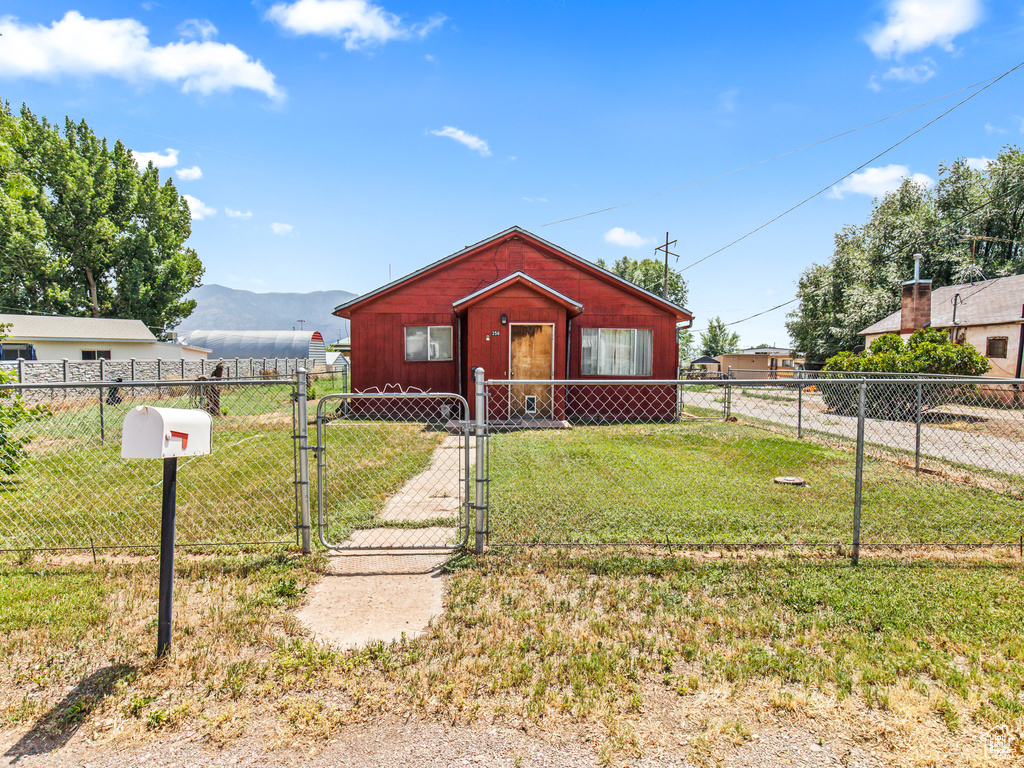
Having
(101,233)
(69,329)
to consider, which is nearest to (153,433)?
(69,329)

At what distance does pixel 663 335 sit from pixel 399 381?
7820 mm

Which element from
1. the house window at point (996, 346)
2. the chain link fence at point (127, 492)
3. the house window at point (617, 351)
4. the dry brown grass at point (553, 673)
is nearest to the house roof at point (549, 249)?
the house window at point (617, 351)

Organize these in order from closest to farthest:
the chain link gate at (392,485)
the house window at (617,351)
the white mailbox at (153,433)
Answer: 1. the white mailbox at (153,433)
2. the chain link gate at (392,485)
3. the house window at (617,351)

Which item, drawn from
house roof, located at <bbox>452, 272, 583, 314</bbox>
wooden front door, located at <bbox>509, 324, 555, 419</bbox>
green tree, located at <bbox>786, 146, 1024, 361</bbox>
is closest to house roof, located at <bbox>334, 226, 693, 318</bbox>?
house roof, located at <bbox>452, 272, 583, 314</bbox>

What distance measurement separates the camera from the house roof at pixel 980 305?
2111 centimetres

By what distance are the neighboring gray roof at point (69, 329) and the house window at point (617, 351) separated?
27845mm

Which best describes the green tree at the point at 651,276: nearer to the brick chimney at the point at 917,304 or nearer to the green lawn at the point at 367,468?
the brick chimney at the point at 917,304

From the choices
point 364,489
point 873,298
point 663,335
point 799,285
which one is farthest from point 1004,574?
point 799,285

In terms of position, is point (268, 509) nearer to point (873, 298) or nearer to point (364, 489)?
point (364, 489)

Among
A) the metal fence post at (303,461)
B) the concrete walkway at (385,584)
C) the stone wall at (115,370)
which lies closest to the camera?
the concrete walkway at (385,584)

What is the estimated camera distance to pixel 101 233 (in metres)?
33.0

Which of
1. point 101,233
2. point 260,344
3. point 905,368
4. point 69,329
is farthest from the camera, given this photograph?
point 260,344

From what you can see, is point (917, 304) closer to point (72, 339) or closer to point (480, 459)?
point (480, 459)

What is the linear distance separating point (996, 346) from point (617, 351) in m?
18.2
